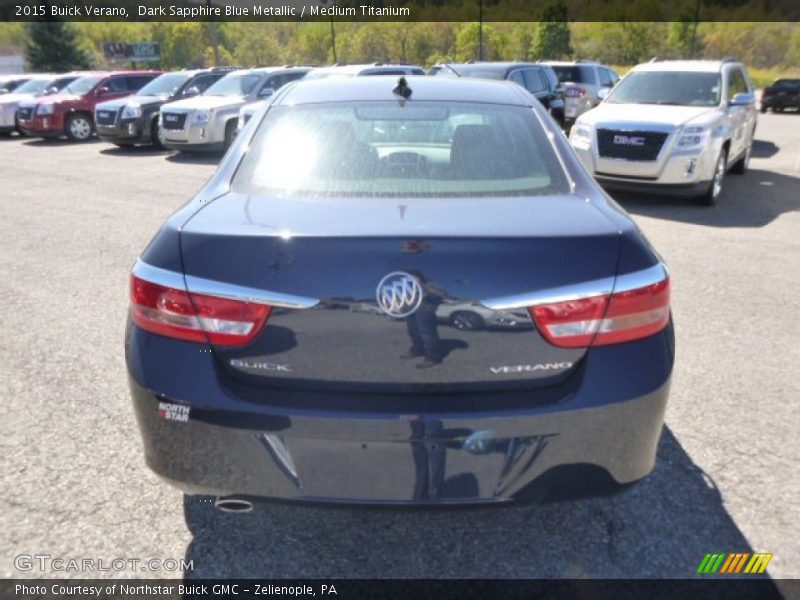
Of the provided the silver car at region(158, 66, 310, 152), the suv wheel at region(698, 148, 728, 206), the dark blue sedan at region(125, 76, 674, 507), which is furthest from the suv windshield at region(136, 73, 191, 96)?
the dark blue sedan at region(125, 76, 674, 507)

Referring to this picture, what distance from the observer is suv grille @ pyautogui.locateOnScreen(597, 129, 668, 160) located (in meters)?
8.60

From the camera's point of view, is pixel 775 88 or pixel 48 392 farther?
pixel 775 88

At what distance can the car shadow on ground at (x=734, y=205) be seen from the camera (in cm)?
834

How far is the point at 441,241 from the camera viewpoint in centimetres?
198

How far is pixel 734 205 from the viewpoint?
30.1 feet

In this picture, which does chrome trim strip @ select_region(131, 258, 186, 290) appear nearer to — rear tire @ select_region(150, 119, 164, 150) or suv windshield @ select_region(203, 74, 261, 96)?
suv windshield @ select_region(203, 74, 261, 96)

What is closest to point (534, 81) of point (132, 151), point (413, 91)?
point (132, 151)

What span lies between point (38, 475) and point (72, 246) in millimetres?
4862

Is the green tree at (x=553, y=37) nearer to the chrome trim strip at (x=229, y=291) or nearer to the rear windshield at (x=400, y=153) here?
the rear windshield at (x=400, y=153)

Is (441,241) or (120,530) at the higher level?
(441,241)

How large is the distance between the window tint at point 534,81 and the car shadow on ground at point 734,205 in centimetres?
495

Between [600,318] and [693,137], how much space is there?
24.5 feet

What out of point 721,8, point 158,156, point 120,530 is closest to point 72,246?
point 120,530

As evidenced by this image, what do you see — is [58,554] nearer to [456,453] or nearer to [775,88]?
[456,453]
